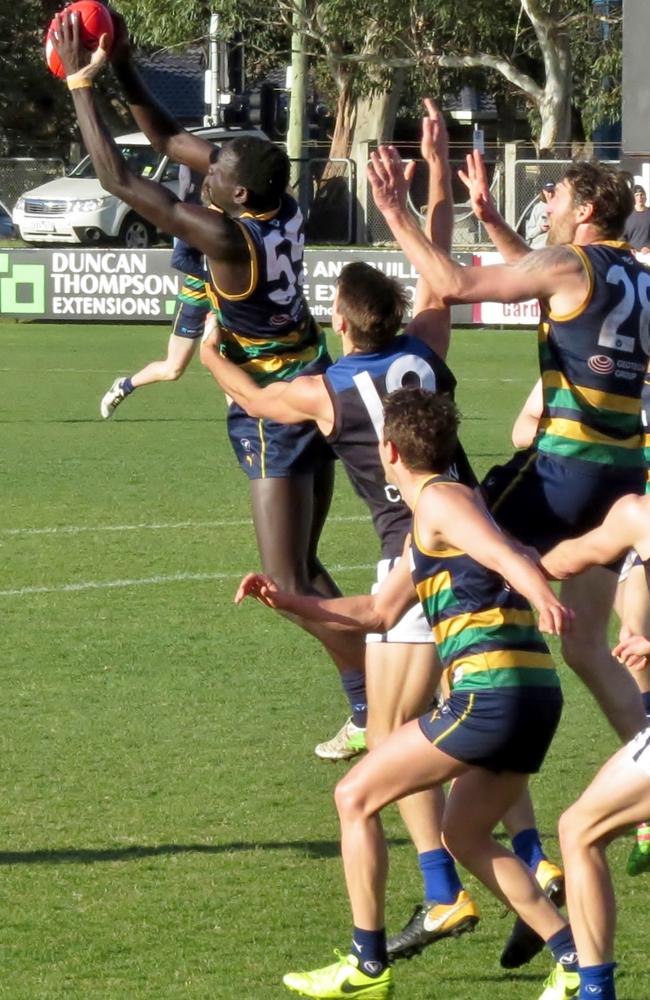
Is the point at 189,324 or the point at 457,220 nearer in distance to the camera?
the point at 189,324

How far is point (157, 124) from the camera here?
25.0 feet

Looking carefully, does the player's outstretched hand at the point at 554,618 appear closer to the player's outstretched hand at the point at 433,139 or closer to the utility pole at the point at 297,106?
the player's outstretched hand at the point at 433,139

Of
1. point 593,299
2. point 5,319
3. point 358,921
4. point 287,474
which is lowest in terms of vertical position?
point 5,319

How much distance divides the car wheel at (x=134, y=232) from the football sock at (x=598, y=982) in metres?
30.3

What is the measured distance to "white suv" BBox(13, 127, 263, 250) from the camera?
112 ft

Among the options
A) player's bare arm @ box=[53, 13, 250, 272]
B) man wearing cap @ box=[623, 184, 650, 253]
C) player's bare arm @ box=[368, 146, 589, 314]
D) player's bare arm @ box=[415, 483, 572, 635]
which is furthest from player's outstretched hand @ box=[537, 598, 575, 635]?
man wearing cap @ box=[623, 184, 650, 253]

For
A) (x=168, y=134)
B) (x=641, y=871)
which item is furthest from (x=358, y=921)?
(x=168, y=134)

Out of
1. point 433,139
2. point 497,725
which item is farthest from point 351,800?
point 433,139

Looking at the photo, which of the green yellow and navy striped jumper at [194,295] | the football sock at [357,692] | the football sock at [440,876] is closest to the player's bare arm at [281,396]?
the football sock at [440,876]

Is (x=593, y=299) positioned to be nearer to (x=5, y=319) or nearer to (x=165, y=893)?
(x=165, y=893)

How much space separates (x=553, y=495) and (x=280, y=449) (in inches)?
71.7

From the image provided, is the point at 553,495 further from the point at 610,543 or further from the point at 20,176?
the point at 20,176

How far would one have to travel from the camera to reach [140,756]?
732cm

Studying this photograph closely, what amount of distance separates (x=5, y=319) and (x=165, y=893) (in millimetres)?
24007
